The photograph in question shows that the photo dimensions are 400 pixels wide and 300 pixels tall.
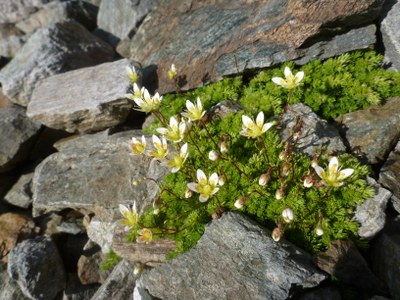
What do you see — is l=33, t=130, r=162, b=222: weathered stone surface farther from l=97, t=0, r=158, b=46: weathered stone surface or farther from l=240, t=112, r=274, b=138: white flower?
l=97, t=0, r=158, b=46: weathered stone surface

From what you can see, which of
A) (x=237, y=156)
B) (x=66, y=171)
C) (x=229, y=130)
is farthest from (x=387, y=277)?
(x=66, y=171)

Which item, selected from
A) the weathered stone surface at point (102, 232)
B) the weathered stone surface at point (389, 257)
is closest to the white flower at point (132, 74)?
the weathered stone surface at point (102, 232)

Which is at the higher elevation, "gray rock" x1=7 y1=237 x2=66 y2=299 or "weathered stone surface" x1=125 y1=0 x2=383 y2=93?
"weathered stone surface" x1=125 y1=0 x2=383 y2=93

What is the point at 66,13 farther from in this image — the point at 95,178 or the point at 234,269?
the point at 234,269

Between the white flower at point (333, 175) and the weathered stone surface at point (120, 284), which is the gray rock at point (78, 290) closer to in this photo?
the weathered stone surface at point (120, 284)

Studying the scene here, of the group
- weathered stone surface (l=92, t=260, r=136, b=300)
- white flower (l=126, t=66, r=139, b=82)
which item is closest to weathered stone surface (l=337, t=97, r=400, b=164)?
white flower (l=126, t=66, r=139, b=82)

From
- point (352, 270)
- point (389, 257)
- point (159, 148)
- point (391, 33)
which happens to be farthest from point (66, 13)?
point (389, 257)

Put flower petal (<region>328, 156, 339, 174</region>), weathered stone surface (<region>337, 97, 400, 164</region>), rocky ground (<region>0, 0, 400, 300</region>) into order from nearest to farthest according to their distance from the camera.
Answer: flower petal (<region>328, 156, 339, 174</region>) → rocky ground (<region>0, 0, 400, 300</region>) → weathered stone surface (<region>337, 97, 400, 164</region>)
